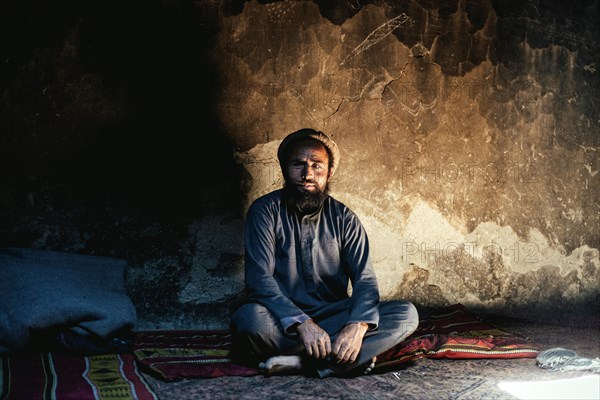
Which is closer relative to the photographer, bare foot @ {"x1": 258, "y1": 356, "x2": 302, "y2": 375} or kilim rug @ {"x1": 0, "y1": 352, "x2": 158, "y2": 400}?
kilim rug @ {"x1": 0, "y1": 352, "x2": 158, "y2": 400}

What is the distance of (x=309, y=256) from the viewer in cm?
354

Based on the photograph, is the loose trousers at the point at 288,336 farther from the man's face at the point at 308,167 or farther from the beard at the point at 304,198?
the man's face at the point at 308,167

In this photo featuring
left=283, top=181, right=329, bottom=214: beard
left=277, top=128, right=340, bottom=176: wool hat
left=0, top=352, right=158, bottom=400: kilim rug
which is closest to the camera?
left=0, top=352, right=158, bottom=400: kilim rug

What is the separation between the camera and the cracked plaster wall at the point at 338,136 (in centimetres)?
402

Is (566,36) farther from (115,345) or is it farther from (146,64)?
(115,345)

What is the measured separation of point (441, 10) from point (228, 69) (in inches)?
63.0

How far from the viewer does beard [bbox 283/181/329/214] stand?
11.6ft

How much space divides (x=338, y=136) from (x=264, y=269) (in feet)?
4.55

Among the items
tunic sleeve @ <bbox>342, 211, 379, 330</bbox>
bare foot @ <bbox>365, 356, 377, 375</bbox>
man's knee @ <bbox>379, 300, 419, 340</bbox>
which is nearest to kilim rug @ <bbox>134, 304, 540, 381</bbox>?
bare foot @ <bbox>365, 356, 377, 375</bbox>

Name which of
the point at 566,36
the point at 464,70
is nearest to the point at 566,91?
the point at 566,36

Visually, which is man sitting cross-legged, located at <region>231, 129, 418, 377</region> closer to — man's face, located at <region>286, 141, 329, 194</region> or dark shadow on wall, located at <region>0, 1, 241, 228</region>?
man's face, located at <region>286, 141, 329, 194</region>

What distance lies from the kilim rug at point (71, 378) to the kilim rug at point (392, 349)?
134mm

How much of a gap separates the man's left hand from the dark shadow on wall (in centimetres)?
143

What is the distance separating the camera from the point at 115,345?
11.5 feet
